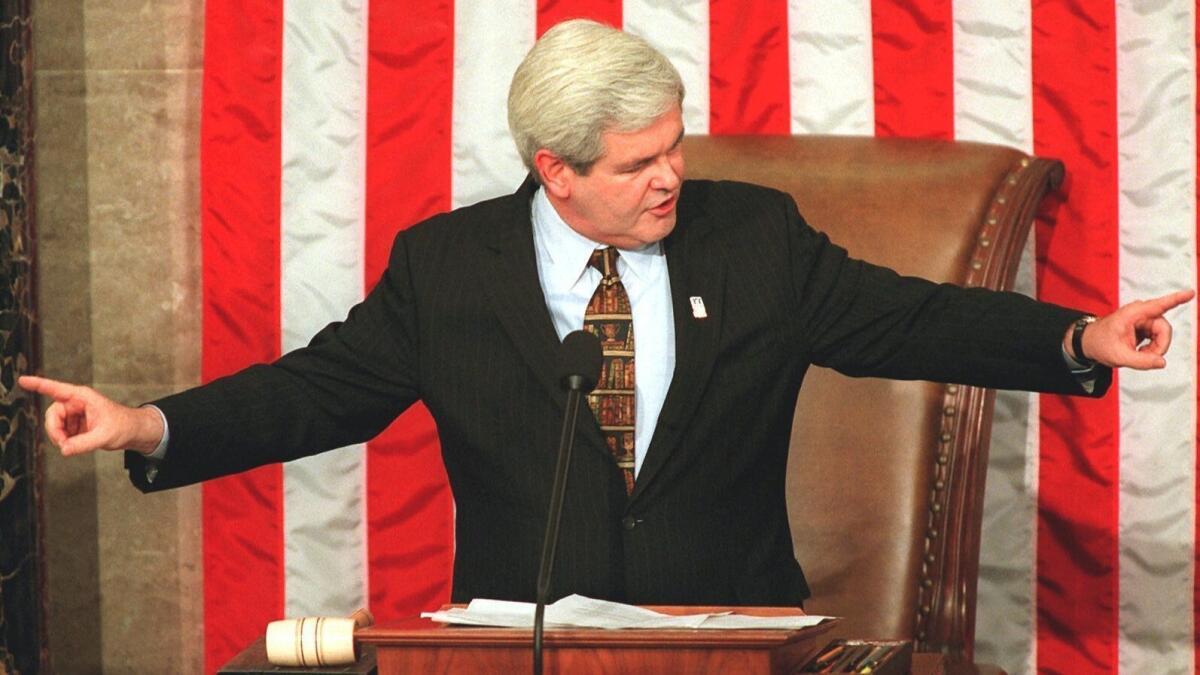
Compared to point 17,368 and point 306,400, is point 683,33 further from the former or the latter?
point 17,368

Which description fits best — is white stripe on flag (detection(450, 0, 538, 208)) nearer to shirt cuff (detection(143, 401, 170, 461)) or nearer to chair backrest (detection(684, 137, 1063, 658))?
chair backrest (detection(684, 137, 1063, 658))

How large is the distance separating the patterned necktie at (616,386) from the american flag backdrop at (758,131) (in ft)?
3.50

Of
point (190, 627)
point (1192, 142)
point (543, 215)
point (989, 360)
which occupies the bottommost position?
point (190, 627)

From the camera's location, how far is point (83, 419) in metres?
2.12

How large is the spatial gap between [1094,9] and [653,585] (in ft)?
5.36

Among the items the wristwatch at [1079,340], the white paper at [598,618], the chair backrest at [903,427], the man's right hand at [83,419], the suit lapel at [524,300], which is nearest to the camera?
the white paper at [598,618]

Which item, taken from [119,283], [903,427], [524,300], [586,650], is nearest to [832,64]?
[903,427]

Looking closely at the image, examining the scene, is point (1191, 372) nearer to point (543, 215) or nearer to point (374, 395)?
point (543, 215)

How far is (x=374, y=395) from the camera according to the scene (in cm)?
247

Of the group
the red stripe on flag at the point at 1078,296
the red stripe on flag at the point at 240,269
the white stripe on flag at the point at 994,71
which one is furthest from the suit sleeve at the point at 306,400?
the red stripe on flag at the point at 1078,296

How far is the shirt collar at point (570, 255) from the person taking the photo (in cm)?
Answer: 241

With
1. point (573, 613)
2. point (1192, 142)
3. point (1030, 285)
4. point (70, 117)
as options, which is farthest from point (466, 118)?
point (573, 613)

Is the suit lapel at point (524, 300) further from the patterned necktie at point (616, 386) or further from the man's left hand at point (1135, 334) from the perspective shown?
the man's left hand at point (1135, 334)

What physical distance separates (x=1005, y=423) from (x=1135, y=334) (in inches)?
48.2
